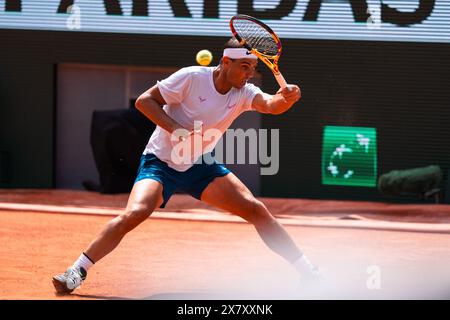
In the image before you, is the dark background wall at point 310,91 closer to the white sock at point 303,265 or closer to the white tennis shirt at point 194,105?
the white sock at point 303,265

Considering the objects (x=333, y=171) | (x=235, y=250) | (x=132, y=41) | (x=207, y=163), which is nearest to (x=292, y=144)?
(x=333, y=171)

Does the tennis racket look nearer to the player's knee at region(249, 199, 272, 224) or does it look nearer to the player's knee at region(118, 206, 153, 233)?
the player's knee at region(249, 199, 272, 224)

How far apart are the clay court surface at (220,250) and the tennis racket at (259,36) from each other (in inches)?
65.4

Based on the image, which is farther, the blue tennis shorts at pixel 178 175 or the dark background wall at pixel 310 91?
the dark background wall at pixel 310 91

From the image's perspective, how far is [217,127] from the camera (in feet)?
22.4

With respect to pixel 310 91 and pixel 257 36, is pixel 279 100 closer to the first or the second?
pixel 257 36

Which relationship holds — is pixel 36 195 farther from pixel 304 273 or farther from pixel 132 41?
pixel 304 273

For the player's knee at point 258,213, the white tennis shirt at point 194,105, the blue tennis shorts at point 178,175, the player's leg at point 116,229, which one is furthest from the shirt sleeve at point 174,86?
the player's knee at point 258,213

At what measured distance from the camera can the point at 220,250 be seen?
9086 millimetres

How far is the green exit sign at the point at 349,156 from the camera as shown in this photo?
13.1 meters

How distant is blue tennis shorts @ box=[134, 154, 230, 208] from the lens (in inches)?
269

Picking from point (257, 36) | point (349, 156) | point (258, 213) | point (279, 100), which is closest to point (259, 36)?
point (257, 36)

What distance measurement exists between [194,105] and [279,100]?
0.60m
